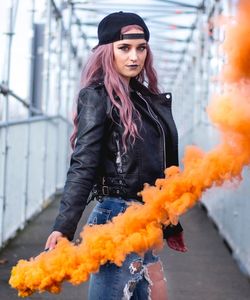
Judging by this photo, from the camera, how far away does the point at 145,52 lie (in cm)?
310

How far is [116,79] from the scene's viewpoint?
2.99 m

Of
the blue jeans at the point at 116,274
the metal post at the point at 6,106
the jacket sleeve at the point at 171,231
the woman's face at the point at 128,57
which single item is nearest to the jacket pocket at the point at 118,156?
the blue jeans at the point at 116,274

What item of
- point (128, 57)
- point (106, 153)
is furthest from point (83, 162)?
point (128, 57)

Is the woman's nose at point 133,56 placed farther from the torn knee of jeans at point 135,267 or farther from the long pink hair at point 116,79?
the torn knee of jeans at point 135,267

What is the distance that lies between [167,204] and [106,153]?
0.37 metres

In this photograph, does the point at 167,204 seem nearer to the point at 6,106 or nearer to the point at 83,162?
the point at 83,162

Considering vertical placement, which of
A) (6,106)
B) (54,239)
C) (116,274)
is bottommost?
(6,106)

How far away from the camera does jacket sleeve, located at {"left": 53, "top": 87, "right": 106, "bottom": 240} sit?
2.79 meters

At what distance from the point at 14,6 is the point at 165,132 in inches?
198

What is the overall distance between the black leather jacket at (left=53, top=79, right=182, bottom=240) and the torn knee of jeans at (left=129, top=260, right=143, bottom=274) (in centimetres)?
26

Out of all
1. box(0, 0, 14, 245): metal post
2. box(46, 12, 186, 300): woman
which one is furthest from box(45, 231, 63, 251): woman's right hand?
box(0, 0, 14, 245): metal post

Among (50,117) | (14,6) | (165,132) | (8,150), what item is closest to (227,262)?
(8,150)

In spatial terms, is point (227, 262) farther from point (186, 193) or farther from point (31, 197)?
point (186, 193)

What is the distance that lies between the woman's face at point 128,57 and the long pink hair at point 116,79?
0.02 m
